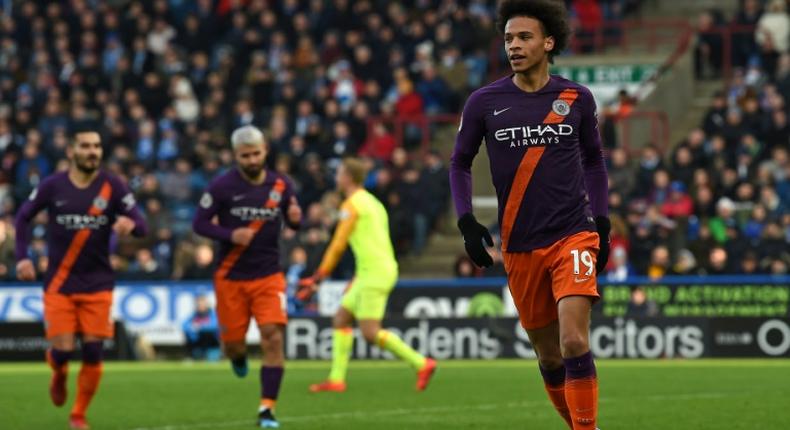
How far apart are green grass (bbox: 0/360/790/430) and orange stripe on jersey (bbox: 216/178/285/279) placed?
1.18m

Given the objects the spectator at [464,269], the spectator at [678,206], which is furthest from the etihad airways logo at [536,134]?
the spectator at [678,206]

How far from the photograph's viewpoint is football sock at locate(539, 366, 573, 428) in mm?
9820

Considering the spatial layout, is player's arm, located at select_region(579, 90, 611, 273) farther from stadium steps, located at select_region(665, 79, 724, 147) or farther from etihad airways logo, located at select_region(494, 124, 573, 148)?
stadium steps, located at select_region(665, 79, 724, 147)

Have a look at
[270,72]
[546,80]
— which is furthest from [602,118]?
[546,80]

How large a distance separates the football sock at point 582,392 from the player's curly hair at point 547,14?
5.68 ft

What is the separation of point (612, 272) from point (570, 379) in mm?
14687

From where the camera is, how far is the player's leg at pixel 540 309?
9.48 meters

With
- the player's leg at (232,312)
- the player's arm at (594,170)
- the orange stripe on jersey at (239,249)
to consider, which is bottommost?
the player's leg at (232,312)

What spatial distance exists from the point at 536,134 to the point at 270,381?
14.6 feet

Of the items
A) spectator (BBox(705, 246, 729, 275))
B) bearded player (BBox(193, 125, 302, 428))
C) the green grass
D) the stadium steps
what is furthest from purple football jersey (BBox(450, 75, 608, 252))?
the stadium steps

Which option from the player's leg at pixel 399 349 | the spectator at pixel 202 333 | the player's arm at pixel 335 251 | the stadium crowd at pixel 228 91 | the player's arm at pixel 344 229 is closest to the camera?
the player's arm at pixel 335 251

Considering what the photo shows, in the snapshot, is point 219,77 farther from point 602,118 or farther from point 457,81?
A: point 602,118

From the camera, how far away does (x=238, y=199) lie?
540 inches

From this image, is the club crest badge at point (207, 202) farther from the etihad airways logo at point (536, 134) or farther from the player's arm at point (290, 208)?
the etihad airways logo at point (536, 134)
